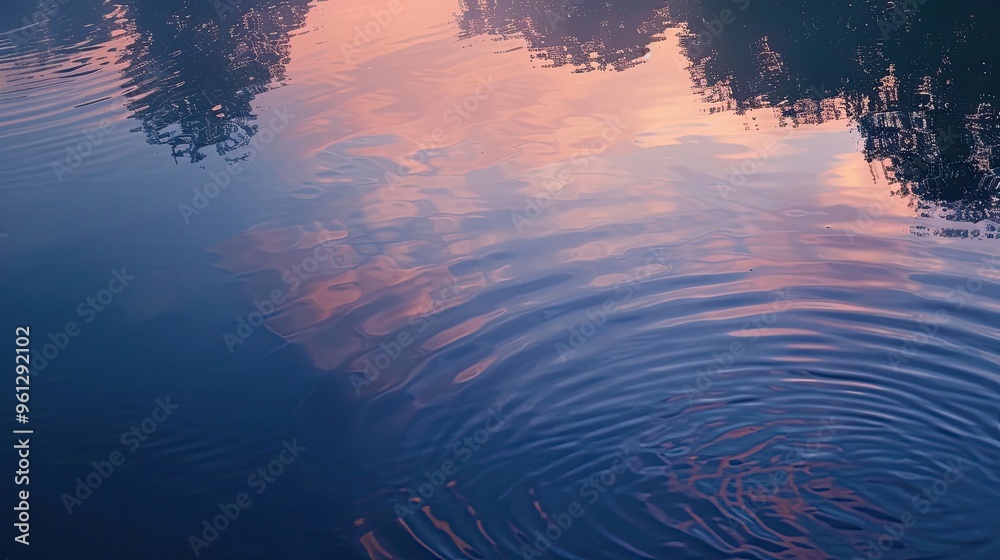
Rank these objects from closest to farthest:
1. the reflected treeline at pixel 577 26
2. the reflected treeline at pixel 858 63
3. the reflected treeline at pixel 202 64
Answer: the reflected treeline at pixel 858 63
the reflected treeline at pixel 202 64
the reflected treeline at pixel 577 26

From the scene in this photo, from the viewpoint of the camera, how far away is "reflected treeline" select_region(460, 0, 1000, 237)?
9453 mm

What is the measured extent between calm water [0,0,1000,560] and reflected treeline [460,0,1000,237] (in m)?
0.07

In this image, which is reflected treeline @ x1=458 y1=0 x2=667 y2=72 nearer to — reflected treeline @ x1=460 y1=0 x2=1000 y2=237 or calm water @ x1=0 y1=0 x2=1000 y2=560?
reflected treeline @ x1=460 y1=0 x2=1000 y2=237

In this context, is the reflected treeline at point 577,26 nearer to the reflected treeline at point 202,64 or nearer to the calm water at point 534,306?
the calm water at point 534,306

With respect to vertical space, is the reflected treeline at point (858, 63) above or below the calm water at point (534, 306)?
above

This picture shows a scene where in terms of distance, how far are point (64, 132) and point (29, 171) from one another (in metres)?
1.45

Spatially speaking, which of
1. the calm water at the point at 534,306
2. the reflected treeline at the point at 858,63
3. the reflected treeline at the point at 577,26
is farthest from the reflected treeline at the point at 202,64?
the reflected treeline at the point at 858,63

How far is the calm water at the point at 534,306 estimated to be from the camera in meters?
5.52

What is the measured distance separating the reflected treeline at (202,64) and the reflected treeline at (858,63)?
495 cm

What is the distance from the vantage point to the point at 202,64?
17.5m

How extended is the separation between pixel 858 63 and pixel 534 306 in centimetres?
808

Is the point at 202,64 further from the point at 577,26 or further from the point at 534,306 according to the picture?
the point at 534,306

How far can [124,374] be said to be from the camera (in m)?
7.55

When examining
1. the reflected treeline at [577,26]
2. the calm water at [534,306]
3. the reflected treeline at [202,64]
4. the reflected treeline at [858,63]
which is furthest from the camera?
the reflected treeline at [577,26]
